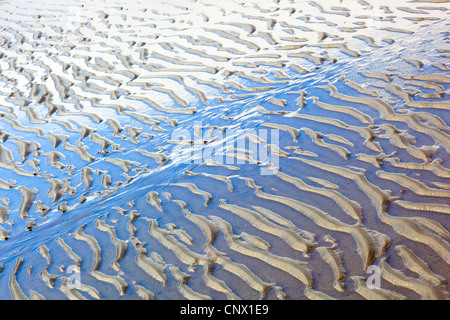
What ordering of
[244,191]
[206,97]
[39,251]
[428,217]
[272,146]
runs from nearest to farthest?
A: [428,217] → [39,251] → [244,191] → [272,146] → [206,97]

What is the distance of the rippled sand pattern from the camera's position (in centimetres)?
303

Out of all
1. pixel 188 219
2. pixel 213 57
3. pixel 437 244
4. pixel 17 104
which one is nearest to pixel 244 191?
pixel 188 219

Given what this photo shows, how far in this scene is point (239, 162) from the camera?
14.2 feet

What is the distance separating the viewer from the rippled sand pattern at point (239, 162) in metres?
3.03

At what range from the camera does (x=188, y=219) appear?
145 inches

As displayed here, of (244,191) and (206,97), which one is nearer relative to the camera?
(244,191)

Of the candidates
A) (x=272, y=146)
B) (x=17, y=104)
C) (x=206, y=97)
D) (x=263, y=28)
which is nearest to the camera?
(x=272, y=146)

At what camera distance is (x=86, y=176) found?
15.0 feet

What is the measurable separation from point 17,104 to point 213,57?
295 centimetres

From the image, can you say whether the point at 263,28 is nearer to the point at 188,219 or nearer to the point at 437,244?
the point at 188,219

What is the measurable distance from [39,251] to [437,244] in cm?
292

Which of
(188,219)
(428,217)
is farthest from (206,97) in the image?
(428,217)

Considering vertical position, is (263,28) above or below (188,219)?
above
